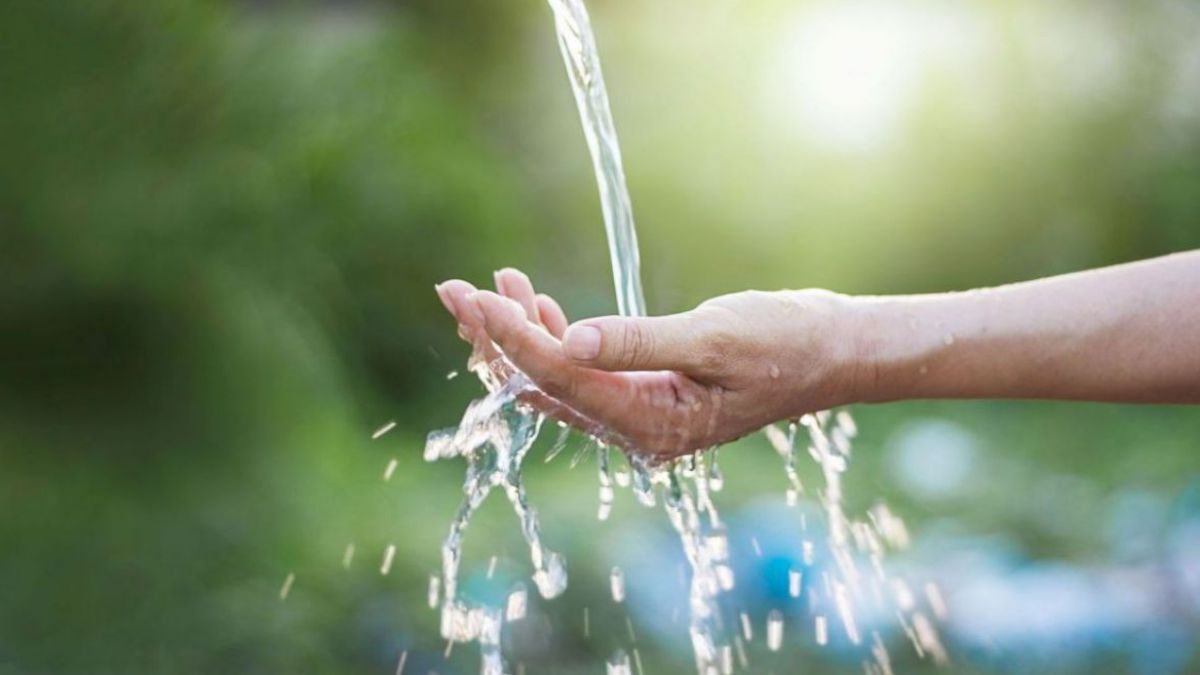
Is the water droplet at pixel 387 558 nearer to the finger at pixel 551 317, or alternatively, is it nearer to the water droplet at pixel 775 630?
the water droplet at pixel 775 630

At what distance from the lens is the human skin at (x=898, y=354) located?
165cm

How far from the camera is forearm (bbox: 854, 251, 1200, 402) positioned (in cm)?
172

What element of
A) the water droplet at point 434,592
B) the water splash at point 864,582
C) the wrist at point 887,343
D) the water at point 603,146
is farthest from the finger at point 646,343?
the water droplet at point 434,592

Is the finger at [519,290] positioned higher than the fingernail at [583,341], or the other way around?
the finger at [519,290]

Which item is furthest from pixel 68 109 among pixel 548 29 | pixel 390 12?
pixel 548 29

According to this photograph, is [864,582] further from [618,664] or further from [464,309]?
[464,309]

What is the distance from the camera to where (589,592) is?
447 centimetres

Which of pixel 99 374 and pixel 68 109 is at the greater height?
pixel 68 109

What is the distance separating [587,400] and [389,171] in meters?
4.36

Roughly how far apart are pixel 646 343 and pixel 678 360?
0.06 meters

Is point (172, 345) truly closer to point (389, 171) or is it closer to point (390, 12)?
point (389, 171)

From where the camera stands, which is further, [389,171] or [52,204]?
[389,171]

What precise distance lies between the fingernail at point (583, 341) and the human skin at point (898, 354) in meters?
0.11

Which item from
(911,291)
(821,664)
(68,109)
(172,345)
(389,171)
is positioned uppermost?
(911,291)
